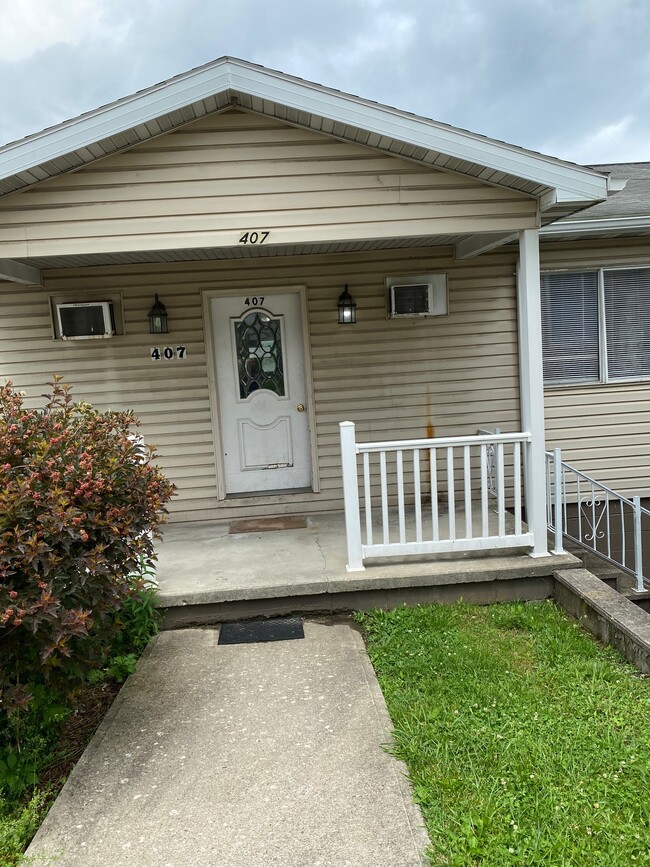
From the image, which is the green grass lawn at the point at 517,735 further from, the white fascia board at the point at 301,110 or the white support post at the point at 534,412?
the white fascia board at the point at 301,110

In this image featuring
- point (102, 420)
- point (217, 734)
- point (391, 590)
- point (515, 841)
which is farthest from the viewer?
point (391, 590)

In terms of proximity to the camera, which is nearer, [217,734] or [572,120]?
[217,734]

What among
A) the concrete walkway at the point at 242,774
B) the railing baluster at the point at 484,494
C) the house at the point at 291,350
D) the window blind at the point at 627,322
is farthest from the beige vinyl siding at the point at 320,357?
the concrete walkway at the point at 242,774

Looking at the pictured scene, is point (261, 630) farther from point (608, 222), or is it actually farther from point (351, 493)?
point (608, 222)

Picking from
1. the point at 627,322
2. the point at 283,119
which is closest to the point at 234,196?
the point at 283,119

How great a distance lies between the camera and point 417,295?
21.1 ft

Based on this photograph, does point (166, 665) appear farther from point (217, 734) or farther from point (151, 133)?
point (151, 133)

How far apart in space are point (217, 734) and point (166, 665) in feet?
A: 2.69

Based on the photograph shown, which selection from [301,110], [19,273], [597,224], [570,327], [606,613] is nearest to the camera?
[606,613]

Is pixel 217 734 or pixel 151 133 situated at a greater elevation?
pixel 151 133

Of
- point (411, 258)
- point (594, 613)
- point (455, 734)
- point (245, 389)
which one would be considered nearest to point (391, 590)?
point (594, 613)

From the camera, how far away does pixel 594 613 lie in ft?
13.7

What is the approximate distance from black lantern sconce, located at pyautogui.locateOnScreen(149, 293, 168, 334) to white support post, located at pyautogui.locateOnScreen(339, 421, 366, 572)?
92.7 inches

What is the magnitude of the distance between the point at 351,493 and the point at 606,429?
130 inches
